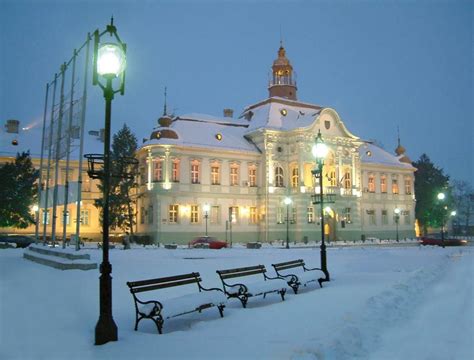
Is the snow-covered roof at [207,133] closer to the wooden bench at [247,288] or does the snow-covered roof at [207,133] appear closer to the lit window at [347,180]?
the lit window at [347,180]

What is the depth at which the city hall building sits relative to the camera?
48.3m

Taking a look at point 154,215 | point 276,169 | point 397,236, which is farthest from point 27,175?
point 397,236

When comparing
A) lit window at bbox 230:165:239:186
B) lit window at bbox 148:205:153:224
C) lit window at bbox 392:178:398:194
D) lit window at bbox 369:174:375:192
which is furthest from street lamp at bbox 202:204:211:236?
lit window at bbox 392:178:398:194

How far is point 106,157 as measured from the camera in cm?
867

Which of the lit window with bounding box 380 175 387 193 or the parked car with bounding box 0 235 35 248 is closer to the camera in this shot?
the parked car with bounding box 0 235 35 248

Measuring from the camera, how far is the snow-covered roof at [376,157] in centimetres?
6469

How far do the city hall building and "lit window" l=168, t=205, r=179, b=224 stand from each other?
101 mm

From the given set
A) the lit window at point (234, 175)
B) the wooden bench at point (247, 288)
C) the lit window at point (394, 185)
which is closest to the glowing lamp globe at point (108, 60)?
the wooden bench at point (247, 288)

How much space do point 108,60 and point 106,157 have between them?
1769mm

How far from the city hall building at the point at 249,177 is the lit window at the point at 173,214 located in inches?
4.0

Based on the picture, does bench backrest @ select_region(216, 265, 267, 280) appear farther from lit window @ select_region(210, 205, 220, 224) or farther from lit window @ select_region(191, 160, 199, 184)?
lit window @ select_region(210, 205, 220, 224)

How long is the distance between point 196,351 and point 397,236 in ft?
183

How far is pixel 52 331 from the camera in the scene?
8773 millimetres

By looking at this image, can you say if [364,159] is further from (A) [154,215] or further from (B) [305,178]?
(A) [154,215]
